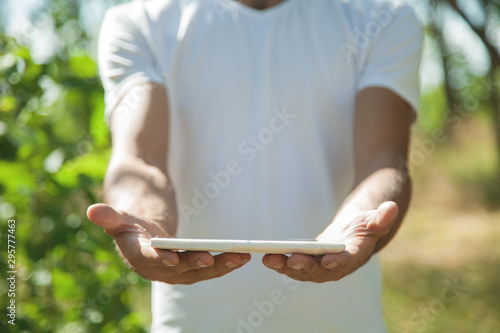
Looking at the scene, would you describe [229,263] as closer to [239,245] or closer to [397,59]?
[239,245]

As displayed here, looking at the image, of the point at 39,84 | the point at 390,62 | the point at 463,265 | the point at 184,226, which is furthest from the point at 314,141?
the point at 463,265

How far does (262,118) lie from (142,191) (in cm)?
35

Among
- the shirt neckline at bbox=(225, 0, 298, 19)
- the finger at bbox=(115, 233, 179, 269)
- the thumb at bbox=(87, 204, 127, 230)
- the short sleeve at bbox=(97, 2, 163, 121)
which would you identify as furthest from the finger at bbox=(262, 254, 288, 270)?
the shirt neckline at bbox=(225, 0, 298, 19)

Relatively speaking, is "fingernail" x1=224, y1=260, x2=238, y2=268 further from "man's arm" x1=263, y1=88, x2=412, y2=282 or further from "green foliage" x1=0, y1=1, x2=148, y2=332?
"green foliage" x1=0, y1=1, x2=148, y2=332

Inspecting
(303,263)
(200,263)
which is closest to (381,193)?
(303,263)

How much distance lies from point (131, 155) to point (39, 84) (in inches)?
26.9

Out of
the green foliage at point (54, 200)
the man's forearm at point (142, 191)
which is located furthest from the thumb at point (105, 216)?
the green foliage at point (54, 200)

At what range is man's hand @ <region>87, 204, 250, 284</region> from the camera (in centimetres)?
105

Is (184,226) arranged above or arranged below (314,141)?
below

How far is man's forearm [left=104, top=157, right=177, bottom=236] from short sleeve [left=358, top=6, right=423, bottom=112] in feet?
1.71

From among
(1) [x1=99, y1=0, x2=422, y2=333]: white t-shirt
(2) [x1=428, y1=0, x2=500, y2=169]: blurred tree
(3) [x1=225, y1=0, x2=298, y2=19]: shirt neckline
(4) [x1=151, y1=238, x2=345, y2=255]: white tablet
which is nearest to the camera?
(4) [x1=151, y1=238, x2=345, y2=255]: white tablet

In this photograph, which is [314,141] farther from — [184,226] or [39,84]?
[39,84]

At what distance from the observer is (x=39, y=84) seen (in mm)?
1906

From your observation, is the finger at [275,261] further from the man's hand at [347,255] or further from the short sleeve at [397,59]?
the short sleeve at [397,59]
